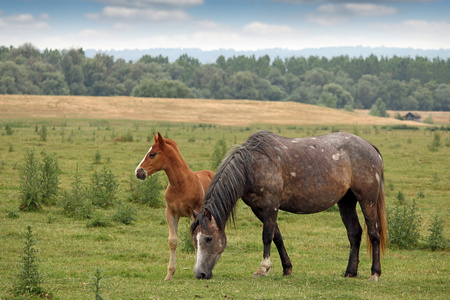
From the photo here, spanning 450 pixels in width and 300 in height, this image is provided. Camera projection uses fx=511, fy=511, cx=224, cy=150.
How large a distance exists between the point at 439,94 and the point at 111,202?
128 metres

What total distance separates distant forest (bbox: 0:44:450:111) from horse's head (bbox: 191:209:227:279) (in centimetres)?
8427

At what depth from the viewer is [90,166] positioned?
885 inches

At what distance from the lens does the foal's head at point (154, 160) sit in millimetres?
8453

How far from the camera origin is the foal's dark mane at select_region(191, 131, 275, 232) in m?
7.63

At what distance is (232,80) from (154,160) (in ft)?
374

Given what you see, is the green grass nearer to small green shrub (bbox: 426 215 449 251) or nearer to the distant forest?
small green shrub (bbox: 426 215 449 251)

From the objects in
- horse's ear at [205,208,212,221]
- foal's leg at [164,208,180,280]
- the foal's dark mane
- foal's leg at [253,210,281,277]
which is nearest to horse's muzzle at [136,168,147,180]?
foal's leg at [164,208,180,280]

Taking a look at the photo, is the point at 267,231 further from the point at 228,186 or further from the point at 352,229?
the point at 352,229

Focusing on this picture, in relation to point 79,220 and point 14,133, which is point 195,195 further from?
point 14,133

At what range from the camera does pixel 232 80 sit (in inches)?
4769

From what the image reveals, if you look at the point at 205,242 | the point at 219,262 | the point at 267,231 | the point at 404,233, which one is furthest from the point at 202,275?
the point at 404,233

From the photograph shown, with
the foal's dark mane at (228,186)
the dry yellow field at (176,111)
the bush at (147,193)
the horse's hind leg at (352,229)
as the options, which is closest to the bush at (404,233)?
the horse's hind leg at (352,229)

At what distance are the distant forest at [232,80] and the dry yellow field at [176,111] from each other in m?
19.5

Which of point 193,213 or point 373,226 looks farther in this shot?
point 373,226
